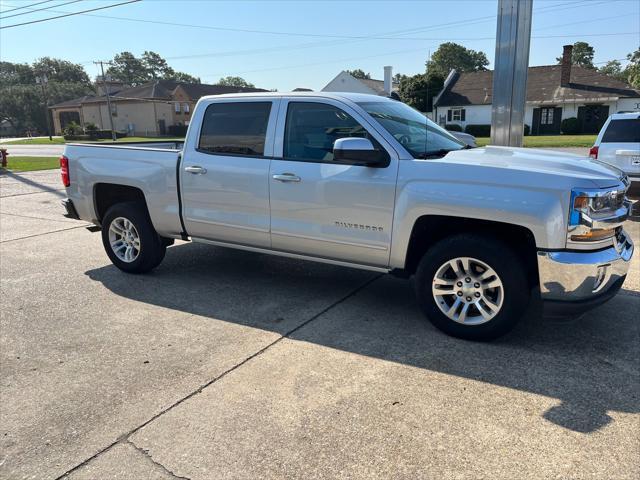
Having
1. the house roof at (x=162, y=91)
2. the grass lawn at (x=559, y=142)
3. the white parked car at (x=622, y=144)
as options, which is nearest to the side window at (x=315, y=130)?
the white parked car at (x=622, y=144)

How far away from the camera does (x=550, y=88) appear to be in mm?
43406

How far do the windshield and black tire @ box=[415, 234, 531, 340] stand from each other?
843 millimetres

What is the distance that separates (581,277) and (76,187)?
5482 millimetres

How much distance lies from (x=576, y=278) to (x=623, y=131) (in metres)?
6.89

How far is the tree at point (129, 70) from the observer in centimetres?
14750

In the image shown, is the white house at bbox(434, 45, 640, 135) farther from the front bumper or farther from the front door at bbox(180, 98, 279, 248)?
the front bumper

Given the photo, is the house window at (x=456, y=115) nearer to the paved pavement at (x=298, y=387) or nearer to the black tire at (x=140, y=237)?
the paved pavement at (x=298, y=387)

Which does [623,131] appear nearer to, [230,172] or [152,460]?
[230,172]

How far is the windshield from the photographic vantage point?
445cm

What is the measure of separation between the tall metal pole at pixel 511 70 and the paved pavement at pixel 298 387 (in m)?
3.49

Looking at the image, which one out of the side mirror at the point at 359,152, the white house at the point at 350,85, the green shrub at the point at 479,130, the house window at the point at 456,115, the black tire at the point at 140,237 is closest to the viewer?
the side mirror at the point at 359,152

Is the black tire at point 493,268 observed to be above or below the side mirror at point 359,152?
below

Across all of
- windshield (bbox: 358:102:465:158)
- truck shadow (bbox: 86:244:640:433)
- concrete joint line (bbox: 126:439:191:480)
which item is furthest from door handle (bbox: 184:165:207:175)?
concrete joint line (bbox: 126:439:191:480)

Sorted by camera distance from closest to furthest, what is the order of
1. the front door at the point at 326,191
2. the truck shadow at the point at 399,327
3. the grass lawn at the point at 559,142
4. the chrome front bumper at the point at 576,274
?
the truck shadow at the point at 399,327 < the chrome front bumper at the point at 576,274 < the front door at the point at 326,191 < the grass lawn at the point at 559,142
